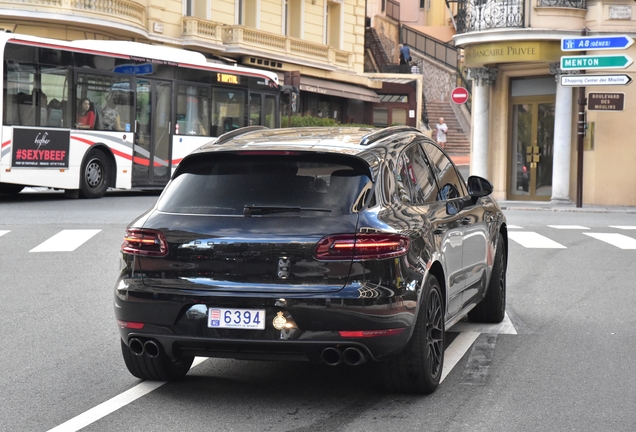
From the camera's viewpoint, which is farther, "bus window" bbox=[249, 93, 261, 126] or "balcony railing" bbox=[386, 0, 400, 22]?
"balcony railing" bbox=[386, 0, 400, 22]

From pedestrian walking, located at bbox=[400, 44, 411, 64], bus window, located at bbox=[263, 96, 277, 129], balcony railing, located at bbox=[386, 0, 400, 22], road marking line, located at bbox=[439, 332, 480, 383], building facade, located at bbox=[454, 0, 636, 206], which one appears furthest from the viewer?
balcony railing, located at bbox=[386, 0, 400, 22]

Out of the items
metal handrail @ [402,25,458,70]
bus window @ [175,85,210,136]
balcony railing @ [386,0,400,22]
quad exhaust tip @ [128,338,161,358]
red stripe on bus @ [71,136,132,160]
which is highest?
balcony railing @ [386,0,400,22]

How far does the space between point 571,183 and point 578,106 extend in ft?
6.89

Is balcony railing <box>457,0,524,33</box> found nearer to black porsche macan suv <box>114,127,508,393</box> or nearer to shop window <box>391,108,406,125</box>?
shop window <box>391,108,406,125</box>

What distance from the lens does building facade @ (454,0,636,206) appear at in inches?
1145

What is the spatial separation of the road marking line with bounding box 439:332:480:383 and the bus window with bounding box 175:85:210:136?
1767 centimetres

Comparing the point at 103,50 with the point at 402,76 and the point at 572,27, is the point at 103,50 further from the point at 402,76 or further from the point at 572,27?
the point at 402,76

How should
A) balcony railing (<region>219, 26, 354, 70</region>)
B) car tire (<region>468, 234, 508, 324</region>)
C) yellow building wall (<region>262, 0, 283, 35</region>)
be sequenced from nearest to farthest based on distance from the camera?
car tire (<region>468, 234, 508, 324</region>), balcony railing (<region>219, 26, 354, 70</region>), yellow building wall (<region>262, 0, 283, 35</region>)

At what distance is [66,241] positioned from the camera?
15.4 m

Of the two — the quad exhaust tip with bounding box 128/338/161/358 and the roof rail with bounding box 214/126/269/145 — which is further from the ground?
the roof rail with bounding box 214/126/269/145

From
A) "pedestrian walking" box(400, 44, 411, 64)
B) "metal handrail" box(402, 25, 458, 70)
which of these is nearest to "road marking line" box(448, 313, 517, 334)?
"pedestrian walking" box(400, 44, 411, 64)

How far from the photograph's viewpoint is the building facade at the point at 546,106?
95.5 feet

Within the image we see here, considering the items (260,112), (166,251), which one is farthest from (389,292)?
(260,112)

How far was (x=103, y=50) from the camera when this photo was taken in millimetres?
23250
